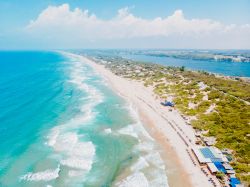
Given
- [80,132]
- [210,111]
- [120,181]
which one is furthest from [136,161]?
[210,111]

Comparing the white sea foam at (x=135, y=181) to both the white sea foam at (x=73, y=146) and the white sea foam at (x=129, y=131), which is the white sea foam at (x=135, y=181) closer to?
the white sea foam at (x=73, y=146)

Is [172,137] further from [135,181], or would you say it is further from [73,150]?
[73,150]

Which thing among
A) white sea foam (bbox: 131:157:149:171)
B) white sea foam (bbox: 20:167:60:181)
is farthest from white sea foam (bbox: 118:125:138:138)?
white sea foam (bbox: 20:167:60:181)

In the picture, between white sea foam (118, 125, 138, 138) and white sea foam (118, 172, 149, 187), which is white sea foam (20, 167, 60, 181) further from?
white sea foam (118, 125, 138, 138)

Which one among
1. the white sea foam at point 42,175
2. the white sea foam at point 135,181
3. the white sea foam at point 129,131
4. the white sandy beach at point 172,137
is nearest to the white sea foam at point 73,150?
the white sea foam at point 42,175

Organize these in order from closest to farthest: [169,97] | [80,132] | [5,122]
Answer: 1. [80,132]
2. [5,122]
3. [169,97]

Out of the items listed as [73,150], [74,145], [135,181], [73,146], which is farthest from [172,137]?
[73,150]

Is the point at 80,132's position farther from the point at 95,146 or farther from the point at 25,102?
the point at 25,102
